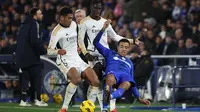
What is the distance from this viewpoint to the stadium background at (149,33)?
854 inches

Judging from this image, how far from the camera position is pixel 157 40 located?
2320 centimetres

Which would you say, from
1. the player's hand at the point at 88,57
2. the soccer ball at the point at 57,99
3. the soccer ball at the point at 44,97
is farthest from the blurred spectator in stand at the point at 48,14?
the player's hand at the point at 88,57

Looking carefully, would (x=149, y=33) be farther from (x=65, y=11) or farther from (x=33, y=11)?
(x=65, y=11)

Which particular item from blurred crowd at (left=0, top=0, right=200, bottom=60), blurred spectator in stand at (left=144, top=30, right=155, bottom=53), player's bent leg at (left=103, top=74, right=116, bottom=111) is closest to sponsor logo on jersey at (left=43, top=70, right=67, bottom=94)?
blurred crowd at (left=0, top=0, right=200, bottom=60)

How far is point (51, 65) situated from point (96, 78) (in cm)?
650

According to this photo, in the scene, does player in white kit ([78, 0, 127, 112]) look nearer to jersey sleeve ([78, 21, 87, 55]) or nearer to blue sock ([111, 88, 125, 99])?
jersey sleeve ([78, 21, 87, 55])

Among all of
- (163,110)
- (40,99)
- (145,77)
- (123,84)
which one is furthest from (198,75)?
(123,84)

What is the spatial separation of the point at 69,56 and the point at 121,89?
5.48ft

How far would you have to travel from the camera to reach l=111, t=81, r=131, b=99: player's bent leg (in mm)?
14711

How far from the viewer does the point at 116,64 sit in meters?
15.6

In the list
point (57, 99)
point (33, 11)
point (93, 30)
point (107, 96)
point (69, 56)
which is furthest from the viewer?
point (57, 99)

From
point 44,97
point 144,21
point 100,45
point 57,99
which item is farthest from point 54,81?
point 100,45

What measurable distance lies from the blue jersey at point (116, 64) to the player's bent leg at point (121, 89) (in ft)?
0.44

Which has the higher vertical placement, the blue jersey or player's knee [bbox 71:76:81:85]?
the blue jersey
